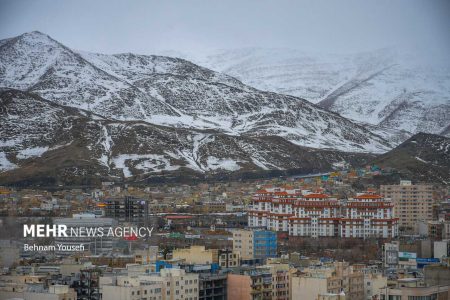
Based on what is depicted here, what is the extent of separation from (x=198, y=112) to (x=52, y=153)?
1334 cm

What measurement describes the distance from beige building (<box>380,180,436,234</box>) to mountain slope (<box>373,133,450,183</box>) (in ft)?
22.1

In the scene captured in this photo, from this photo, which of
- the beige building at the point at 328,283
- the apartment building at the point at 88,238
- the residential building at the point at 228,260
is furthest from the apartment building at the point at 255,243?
the beige building at the point at 328,283

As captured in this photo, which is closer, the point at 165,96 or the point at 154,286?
the point at 154,286

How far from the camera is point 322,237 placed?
27484mm

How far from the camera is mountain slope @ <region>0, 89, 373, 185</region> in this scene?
40875 millimetres

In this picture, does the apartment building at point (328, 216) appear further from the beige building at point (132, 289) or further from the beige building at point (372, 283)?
the beige building at point (132, 289)

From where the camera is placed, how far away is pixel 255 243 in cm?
2275

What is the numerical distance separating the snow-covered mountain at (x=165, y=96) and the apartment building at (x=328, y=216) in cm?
2120

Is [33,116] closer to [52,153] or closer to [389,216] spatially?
[52,153]

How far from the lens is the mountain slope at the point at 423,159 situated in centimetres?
3875

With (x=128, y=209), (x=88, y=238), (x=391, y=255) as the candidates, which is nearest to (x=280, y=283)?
(x=391, y=255)

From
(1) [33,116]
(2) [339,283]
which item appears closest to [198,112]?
(1) [33,116]

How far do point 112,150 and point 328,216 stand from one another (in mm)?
16386

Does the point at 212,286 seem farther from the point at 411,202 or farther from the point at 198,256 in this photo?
the point at 411,202
